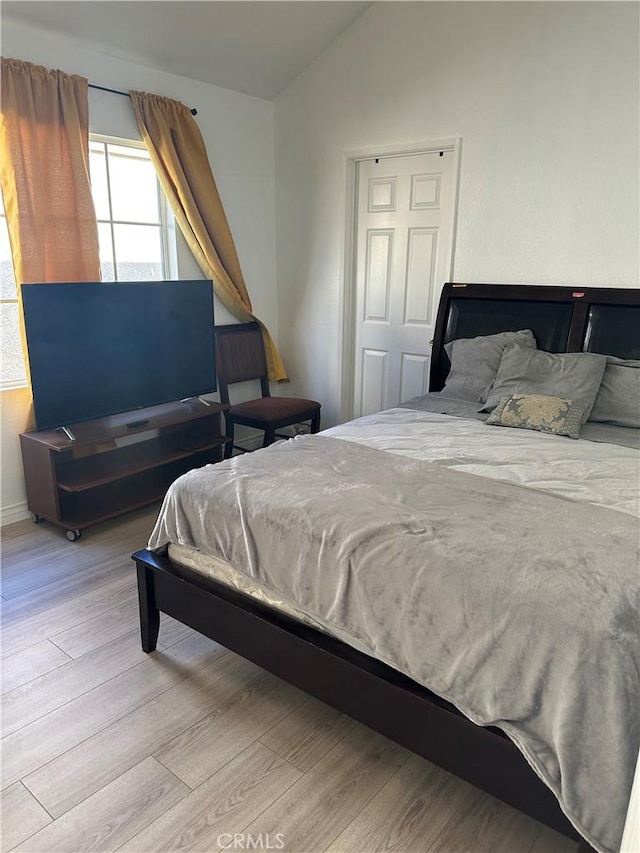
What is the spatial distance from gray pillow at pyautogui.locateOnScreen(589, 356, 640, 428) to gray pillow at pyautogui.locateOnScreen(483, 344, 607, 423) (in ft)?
0.21

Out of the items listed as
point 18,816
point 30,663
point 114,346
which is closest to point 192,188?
point 114,346

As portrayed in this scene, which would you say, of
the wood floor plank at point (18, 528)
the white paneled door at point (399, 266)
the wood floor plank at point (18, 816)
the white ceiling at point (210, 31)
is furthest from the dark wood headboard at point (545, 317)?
the wood floor plank at point (18, 816)

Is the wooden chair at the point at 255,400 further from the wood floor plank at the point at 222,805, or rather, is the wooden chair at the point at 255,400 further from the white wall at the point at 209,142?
the wood floor plank at the point at 222,805

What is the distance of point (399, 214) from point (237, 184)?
1.18 meters

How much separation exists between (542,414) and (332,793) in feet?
5.98

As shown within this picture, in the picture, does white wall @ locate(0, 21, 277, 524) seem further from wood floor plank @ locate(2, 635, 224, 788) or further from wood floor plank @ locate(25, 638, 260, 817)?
wood floor plank @ locate(25, 638, 260, 817)

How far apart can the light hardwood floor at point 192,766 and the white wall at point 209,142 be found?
1265mm

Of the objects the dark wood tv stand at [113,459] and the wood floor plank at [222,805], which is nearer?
the wood floor plank at [222,805]

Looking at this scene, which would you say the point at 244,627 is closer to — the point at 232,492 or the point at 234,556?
the point at 234,556

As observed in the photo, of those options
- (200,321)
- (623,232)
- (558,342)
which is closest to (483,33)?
(623,232)

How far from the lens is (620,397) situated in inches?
114

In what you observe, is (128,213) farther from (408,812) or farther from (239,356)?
(408,812)

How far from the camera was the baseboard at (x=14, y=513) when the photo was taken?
3314 mm

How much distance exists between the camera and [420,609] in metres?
1.54
